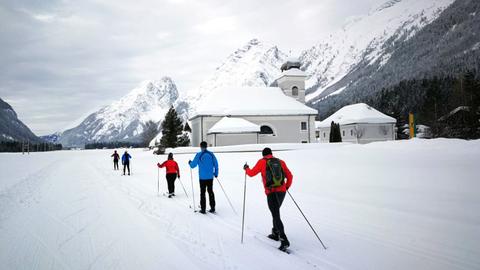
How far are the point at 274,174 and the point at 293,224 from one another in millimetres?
2130

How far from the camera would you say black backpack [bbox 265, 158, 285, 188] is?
5.79m

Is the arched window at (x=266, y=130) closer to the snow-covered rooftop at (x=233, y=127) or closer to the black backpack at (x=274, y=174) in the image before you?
the snow-covered rooftop at (x=233, y=127)

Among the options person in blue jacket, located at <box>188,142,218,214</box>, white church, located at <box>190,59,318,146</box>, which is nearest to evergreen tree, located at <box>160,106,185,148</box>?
white church, located at <box>190,59,318,146</box>

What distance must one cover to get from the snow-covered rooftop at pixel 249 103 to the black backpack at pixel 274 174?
32.6 m

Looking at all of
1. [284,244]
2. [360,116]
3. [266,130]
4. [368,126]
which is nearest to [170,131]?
[266,130]

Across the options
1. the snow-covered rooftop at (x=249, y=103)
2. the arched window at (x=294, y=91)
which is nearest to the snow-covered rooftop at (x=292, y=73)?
the arched window at (x=294, y=91)

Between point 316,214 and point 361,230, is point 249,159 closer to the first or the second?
point 316,214

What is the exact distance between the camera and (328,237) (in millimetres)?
6289

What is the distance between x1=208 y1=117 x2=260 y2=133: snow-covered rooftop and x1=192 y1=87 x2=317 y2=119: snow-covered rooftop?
2634mm

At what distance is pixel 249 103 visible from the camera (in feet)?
134

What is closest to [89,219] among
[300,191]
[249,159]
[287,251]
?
[287,251]

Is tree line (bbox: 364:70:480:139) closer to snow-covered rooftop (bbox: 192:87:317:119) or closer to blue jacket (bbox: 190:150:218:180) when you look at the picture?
snow-covered rooftop (bbox: 192:87:317:119)

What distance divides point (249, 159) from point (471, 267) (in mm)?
15364

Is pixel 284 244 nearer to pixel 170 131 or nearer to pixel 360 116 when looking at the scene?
pixel 170 131
